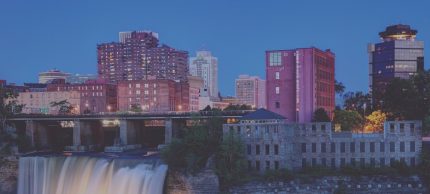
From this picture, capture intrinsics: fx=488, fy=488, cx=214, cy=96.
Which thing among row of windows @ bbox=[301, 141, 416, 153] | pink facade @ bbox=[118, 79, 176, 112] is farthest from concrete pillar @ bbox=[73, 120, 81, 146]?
pink facade @ bbox=[118, 79, 176, 112]

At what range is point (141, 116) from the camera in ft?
341

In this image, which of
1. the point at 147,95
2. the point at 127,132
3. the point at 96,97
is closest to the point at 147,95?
the point at 147,95

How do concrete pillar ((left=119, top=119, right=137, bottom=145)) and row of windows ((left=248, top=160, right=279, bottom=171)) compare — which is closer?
row of windows ((left=248, top=160, right=279, bottom=171))

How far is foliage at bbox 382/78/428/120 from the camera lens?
246 ft

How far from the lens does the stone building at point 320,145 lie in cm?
6216

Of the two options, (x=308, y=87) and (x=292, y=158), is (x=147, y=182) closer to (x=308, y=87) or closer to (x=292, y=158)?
(x=292, y=158)

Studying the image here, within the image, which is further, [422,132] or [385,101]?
[385,101]

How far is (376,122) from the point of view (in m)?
88.3

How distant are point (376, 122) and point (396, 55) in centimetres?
9926

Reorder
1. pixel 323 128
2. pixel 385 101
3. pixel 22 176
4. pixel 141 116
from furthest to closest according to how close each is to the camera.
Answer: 1. pixel 141 116
2. pixel 385 101
3. pixel 22 176
4. pixel 323 128

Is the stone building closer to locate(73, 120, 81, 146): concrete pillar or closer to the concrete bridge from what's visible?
the concrete bridge

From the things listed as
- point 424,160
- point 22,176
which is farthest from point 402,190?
point 22,176

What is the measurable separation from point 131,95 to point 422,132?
136 m

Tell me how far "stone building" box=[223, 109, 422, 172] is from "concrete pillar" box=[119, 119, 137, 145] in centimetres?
4511
